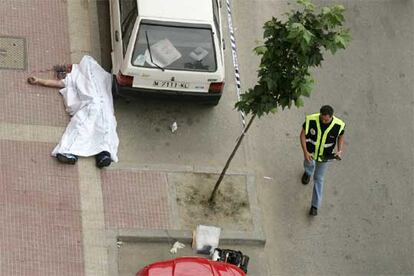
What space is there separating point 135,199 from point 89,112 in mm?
1424

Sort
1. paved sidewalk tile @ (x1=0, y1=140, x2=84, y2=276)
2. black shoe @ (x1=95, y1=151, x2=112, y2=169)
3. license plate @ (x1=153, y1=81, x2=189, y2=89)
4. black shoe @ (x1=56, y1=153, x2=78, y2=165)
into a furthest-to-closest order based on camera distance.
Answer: license plate @ (x1=153, y1=81, x2=189, y2=89) < black shoe @ (x1=95, y1=151, x2=112, y2=169) < black shoe @ (x1=56, y1=153, x2=78, y2=165) < paved sidewalk tile @ (x1=0, y1=140, x2=84, y2=276)

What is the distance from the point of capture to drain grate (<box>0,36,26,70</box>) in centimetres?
1296

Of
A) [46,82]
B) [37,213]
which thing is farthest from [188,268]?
[46,82]

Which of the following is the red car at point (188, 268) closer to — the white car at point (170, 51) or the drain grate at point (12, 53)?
the white car at point (170, 51)

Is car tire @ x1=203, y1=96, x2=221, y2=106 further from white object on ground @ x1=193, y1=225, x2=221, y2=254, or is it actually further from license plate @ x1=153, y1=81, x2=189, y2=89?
white object on ground @ x1=193, y1=225, x2=221, y2=254

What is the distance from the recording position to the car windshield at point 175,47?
41.0ft

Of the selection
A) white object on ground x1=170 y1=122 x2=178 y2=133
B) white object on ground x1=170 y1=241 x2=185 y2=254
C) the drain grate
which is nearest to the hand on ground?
the drain grate

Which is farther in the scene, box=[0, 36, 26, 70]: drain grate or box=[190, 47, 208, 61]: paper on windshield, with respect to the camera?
box=[0, 36, 26, 70]: drain grate

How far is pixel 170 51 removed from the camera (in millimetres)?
12602

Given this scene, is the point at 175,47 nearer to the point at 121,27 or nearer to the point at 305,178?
the point at 121,27

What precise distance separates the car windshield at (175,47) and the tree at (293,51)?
1558 mm

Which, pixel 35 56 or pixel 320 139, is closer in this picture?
pixel 320 139

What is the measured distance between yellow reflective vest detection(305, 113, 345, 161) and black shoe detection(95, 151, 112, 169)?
8.79ft

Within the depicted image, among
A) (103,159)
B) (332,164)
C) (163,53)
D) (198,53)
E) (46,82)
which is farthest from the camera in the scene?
(332,164)
